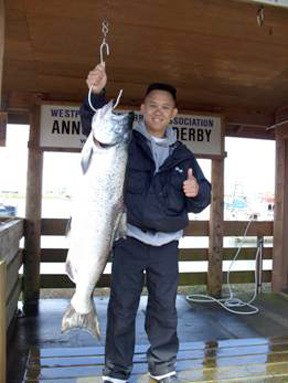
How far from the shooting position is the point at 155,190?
9.47 feet

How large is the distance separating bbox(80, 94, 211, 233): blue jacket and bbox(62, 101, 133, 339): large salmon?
29cm

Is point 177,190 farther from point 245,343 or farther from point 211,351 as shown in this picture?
point 245,343

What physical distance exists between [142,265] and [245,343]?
1.62 m

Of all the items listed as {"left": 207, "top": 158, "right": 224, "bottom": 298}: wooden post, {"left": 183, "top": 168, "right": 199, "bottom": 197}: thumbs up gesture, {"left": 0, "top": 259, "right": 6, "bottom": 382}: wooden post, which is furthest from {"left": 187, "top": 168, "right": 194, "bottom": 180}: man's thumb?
{"left": 207, "top": 158, "right": 224, "bottom": 298}: wooden post

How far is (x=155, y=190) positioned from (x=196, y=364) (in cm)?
146

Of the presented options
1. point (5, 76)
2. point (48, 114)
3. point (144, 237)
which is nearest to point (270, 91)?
point (48, 114)

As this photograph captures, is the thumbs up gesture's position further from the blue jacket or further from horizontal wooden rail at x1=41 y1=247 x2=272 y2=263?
horizontal wooden rail at x1=41 y1=247 x2=272 y2=263

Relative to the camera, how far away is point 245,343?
414 cm

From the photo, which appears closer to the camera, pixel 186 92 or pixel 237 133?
pixel 186 92

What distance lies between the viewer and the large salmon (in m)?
2.42

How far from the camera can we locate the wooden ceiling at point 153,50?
11.9ft

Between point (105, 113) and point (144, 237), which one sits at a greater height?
point (105, 113)

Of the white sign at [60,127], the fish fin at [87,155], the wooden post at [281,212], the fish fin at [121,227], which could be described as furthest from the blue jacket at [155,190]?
the wooden post at [281,212]

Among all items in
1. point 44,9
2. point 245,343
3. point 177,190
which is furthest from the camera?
point 245,343
